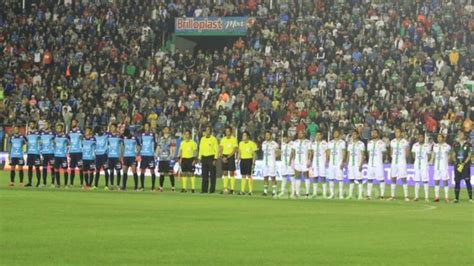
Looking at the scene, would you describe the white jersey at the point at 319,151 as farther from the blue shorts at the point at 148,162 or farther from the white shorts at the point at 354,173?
the blue shorts at the point at 148,162

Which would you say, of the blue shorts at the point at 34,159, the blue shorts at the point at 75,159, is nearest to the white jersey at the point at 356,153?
the blue shorts at the point at 75,159

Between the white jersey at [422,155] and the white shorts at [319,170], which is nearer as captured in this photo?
the white jersey at [422,155]

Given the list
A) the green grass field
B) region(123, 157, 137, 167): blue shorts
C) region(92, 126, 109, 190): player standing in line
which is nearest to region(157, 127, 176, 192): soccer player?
region(123, 157, 137, 167): blue shorts

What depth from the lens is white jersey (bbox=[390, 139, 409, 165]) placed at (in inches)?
1491

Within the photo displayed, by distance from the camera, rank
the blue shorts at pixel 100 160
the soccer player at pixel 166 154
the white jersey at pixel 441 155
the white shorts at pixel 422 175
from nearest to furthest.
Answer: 1. the white jersey at pixel 441 155
2. the white shorts at pixel 422 175
3. the soccer player at pixel 166 154
4. the blue shorts at pixel 100 160

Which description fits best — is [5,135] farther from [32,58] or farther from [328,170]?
[328,170]

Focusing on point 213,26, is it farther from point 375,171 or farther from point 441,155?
point 441,155

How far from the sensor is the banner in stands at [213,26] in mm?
59025

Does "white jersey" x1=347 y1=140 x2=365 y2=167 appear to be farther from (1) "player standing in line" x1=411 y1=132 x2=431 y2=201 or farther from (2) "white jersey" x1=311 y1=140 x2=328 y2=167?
(1) "player standing in line" x1=411 y1=132 x2=431 y2=201

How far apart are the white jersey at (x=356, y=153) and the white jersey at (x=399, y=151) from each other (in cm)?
105

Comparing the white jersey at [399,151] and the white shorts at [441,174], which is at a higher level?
the white jersey at [399,151]

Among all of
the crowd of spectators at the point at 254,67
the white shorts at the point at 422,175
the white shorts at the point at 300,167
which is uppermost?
the crowd of spectators at the point at 254,67

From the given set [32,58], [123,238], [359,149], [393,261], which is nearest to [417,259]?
[393,261]

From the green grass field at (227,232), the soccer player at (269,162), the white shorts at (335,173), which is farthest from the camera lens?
the soccer player at (269,162)
